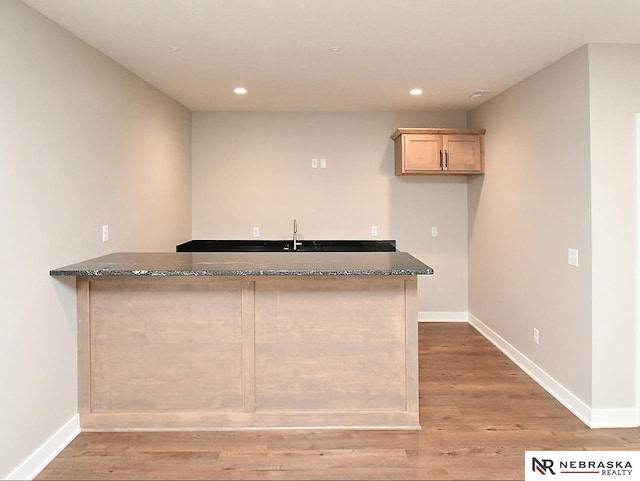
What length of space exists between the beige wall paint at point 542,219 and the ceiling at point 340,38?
282mm

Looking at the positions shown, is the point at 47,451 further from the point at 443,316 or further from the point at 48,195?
the point at 443,316

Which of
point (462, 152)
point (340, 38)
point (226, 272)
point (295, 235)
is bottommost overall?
point (226, 272)

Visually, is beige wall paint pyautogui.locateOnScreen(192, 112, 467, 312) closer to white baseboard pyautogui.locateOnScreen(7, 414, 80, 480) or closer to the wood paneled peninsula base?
the wood paneled peninsula base

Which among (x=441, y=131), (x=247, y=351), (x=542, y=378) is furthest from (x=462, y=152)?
(x=247, y=351)

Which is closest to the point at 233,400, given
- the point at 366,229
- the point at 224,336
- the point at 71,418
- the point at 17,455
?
the point at 224,336

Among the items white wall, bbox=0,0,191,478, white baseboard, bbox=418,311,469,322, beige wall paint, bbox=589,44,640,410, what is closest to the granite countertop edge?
white wall, bbox=0,0,191,478

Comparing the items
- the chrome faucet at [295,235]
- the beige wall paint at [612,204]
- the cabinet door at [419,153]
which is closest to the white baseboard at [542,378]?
the beige wall paint at [612,204]

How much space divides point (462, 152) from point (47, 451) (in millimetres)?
4345

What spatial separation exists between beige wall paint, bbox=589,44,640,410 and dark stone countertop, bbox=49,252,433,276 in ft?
4.04

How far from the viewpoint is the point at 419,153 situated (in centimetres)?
506

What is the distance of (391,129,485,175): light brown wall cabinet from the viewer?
16.5 feet

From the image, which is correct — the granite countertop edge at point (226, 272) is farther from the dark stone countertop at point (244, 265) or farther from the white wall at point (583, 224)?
the white wall at point (583, 224)

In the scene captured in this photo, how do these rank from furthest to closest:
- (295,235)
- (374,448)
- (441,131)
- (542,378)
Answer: (295,235) < (441,131) < (542,378) < (374,448)

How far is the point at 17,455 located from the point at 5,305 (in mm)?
758
